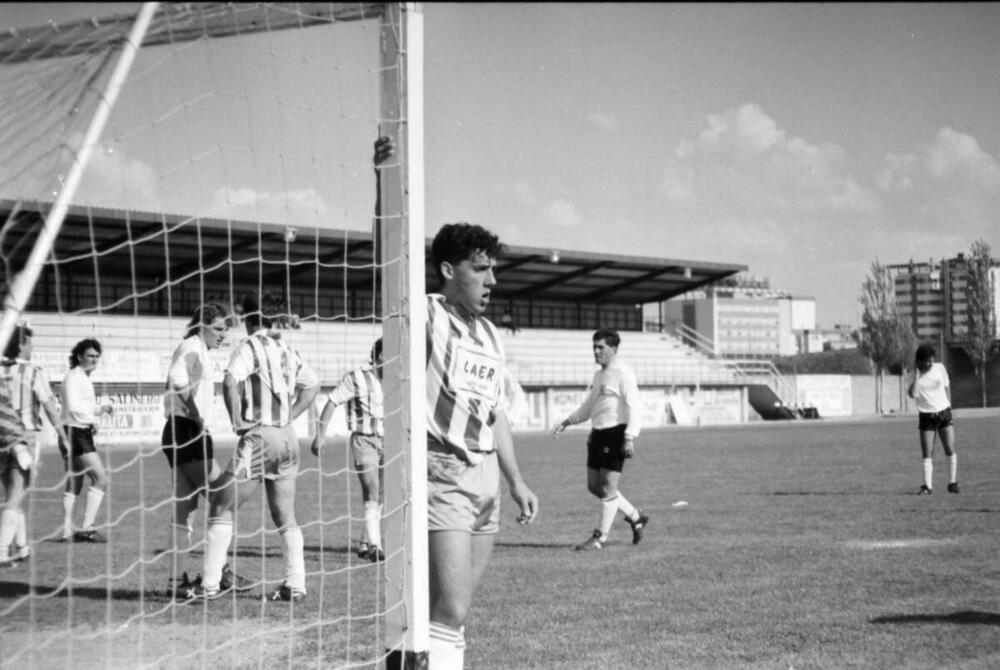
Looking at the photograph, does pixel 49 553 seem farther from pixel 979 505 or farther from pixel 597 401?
pixel 979 505

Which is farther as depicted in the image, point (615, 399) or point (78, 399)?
point (78, 399)

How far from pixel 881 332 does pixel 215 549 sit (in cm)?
6138

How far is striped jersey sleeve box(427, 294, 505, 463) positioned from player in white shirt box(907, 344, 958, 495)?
11227mm

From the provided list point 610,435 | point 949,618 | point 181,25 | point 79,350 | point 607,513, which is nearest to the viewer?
point 181,25

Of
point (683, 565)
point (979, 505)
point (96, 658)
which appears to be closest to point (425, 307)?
point (96, 658)

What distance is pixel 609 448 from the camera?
1073 cm

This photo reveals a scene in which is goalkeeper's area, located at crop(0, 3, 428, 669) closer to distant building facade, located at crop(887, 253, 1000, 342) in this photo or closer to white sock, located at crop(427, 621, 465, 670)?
white sock, located at crop(427, 621, 465, 670)

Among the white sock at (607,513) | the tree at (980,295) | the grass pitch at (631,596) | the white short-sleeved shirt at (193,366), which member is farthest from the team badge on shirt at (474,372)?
the tree at (980,295)

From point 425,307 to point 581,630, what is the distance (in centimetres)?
253

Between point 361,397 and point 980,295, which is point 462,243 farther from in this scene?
point 980,295

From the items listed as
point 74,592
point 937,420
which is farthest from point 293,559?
point 937,420

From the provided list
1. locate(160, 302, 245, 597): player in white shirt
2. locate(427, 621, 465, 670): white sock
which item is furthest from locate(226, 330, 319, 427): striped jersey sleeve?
locate(427, 621, 465, 670): white sock

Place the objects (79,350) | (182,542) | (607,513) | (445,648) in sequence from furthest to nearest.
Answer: (79,350), (607,513), (182,542), (445,648)

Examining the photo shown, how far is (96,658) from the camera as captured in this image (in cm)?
637
